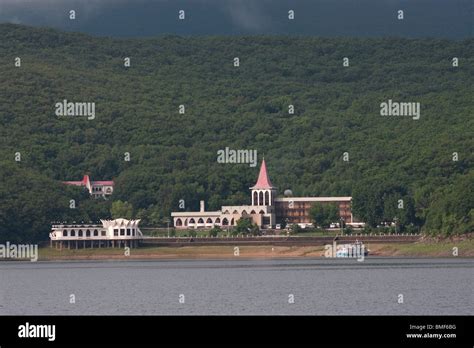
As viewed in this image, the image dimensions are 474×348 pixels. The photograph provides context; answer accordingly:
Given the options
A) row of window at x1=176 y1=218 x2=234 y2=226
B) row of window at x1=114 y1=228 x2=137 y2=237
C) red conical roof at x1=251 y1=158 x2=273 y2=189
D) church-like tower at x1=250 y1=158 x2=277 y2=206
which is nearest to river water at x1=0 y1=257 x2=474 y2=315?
row of window at x1=114 y1=228 x2=137 y2=237

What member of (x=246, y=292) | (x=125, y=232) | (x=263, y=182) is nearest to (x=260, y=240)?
(x=125, y=232)

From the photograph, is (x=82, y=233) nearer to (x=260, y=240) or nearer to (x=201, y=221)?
(x=260, y=240)

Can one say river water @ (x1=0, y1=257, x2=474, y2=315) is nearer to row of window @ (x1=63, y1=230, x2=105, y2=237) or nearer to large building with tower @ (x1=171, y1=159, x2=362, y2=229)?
row of window @ (x1=63, y1=230, x2=105, y2=237)

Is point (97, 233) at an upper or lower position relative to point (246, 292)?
upper

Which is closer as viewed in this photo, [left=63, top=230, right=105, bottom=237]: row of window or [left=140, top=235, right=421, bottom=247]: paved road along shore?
[left=140, top=235, right=421, bottom=247]: paved road along shore
